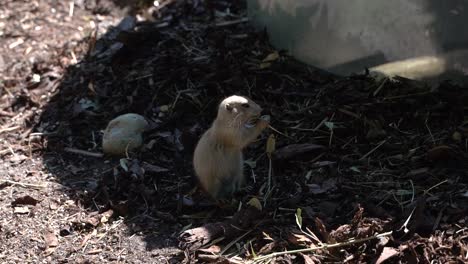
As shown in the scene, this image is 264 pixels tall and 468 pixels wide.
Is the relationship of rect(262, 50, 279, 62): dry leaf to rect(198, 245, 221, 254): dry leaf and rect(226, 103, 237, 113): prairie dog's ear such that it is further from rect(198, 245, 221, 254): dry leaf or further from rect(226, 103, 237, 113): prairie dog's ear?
rect(198, 245, 221, 254): dry leaf

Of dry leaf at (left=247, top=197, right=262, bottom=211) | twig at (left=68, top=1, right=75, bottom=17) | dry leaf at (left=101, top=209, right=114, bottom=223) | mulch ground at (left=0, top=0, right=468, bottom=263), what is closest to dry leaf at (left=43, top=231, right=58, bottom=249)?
mulch ground at (left=0, top=0, right=468, bottom=263)

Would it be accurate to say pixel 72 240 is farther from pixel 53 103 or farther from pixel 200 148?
pixel 53 103

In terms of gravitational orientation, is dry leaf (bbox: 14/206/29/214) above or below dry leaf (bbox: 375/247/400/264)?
below

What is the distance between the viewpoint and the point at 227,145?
18.0ft

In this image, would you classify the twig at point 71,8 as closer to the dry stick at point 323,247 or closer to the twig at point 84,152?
the twig at point 84,152

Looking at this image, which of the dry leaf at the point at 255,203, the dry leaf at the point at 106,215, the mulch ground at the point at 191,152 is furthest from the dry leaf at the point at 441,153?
the dry leaf at the point at 106,215

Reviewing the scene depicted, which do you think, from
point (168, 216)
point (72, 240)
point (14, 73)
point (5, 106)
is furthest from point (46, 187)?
point (14, 73)

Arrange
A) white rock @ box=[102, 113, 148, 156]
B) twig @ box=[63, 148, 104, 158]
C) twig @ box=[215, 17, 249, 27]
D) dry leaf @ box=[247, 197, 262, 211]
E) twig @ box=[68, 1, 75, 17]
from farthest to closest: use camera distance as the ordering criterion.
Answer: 1. twig @ box=[68, 1, 75, 17]
2. twig @ box=[215, 17, 249, 27]
3. twig @ box=[63, 148, 104, 158]
4. white rock @ box=[102, 113, 148, 156]
5. dry leaf @ box=[247, 197, 262, 211]

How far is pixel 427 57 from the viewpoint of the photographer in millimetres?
5875

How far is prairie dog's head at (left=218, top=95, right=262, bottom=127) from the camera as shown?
5.44 metres

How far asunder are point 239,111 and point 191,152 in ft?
2.20

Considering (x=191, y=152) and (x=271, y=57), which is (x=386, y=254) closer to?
(x=191, y=152)

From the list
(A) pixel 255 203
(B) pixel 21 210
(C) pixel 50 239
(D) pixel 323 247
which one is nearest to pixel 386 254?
(D) pixel 323 247

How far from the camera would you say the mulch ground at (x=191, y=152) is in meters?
4.83
